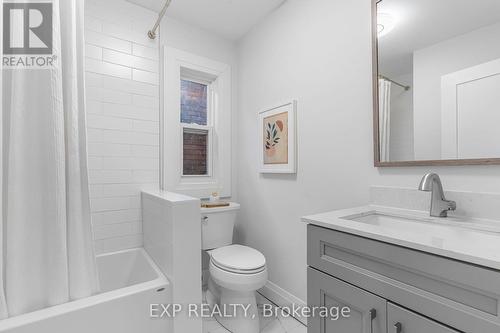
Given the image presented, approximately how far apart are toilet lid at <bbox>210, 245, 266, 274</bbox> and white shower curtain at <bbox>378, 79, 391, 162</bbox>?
39.4 inches

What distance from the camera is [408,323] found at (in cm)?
72

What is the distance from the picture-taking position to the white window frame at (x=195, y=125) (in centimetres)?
204

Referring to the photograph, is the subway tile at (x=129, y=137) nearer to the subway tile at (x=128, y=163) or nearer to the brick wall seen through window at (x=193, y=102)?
the subway tile at (x=128, y=163)

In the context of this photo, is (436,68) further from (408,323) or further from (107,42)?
(107,42)

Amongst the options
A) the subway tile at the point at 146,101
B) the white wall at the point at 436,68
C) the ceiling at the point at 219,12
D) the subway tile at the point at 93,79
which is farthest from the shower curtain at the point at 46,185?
the white wall at the point at 436,68

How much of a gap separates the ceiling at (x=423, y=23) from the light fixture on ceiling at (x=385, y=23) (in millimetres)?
16

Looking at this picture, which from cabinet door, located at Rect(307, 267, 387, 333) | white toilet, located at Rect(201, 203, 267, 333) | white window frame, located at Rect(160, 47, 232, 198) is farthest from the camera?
white window frame, located at Rect(160, 47, 232, 198)

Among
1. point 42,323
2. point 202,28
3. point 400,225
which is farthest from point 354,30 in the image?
point 42,323

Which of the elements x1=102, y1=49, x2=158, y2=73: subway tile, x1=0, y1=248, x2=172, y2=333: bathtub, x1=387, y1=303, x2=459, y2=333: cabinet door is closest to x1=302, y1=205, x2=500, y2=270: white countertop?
x1=387, y1=303, x2=459, y2=333: cabinet door

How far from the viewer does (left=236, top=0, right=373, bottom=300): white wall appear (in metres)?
1.39

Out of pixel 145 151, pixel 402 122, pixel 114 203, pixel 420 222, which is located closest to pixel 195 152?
pixel 145 151

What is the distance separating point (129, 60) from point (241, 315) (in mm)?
2044

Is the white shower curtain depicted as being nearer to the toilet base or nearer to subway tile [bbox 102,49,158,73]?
the toilet base

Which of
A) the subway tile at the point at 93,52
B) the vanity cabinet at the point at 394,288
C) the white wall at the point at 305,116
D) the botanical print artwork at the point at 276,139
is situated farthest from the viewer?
the botanical print artwork at the point at 276,139
